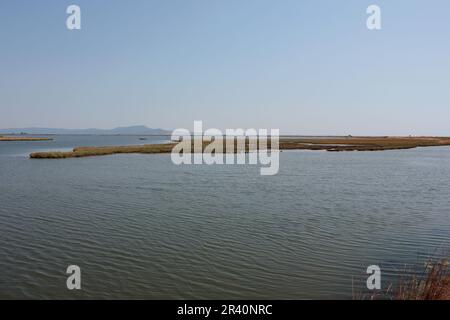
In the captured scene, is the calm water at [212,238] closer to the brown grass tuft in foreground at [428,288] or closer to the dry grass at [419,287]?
the dry grass at [419,287]

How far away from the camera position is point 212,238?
626 inches

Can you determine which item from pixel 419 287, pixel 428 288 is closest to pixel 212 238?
pixel 419 287

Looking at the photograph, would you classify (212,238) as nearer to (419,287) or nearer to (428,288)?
(419,287)

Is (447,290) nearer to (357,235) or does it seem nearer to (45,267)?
(357,235)

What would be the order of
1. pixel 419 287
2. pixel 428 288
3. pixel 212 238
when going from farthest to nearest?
pixel 212 238 < pixel 419 287 < pixel 428 288

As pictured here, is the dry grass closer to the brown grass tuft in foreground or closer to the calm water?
the brown grass tuft in foreground

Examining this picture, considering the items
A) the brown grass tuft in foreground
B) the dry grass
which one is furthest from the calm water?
the brown grass tuft in foreground

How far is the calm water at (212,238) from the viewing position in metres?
11.5

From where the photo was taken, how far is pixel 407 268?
1266 centimetres

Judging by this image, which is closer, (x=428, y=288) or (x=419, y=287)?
(x=428, y=288)

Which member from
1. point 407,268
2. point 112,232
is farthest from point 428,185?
point 112,232

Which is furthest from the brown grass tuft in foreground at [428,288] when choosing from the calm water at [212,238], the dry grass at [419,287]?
the calm water at [212,238]

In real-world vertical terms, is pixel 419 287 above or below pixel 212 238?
above

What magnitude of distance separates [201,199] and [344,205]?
8847 mm
